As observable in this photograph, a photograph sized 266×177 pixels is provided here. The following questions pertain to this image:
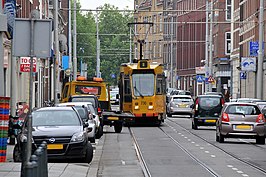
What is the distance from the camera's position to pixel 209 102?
46.5 m

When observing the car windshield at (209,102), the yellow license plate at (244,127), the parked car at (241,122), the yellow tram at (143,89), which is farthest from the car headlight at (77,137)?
the yellow tram at (143,89)

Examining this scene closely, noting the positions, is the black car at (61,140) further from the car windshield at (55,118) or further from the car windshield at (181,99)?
the car windshield at (181,99)

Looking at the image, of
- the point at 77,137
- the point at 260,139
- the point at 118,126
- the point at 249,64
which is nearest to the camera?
the point at 77,137

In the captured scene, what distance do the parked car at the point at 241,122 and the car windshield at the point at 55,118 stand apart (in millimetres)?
9244

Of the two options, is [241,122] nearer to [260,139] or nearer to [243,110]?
[243,110]

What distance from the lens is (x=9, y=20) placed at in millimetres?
38000

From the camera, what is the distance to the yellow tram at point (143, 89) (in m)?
49.5

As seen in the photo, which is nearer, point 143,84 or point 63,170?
point 63,170

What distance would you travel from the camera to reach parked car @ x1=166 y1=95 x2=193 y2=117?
2468 inches

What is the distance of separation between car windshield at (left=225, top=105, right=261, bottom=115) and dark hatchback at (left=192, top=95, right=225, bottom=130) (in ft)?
36.9

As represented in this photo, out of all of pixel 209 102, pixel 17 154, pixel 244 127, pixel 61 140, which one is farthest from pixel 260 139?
pixel 17 154

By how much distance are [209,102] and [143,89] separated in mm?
4634

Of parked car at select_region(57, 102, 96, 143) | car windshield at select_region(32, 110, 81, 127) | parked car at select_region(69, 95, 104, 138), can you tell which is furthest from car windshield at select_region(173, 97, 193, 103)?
car windshield at select_region(32, 110, 81, 127)

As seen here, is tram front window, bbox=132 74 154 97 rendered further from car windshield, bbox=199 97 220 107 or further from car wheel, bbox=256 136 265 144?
car wheel, bbox=256 136 265 144
